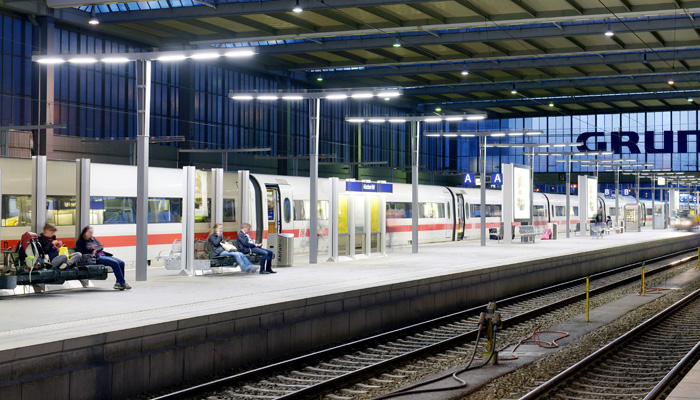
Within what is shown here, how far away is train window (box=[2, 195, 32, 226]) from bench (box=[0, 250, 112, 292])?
4236 mm

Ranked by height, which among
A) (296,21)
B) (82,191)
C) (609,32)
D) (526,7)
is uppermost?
(296,21)

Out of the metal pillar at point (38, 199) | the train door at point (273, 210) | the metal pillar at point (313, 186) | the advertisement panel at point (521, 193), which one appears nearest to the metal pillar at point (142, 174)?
the metal pillar at point (38, 199)

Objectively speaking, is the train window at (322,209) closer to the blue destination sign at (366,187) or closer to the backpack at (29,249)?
the blue destination sign at (366,187)

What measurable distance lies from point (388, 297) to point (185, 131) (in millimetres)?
30059

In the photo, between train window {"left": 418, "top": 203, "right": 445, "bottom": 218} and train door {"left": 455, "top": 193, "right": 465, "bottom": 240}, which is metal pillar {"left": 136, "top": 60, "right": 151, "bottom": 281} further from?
train door {"left": 455, "top": 193, "right": 465, "bottom": 240}

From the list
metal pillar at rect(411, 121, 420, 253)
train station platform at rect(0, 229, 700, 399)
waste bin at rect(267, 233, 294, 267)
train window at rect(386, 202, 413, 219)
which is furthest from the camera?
train window at rect(386, 202, 413, 219)

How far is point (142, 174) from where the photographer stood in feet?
56.2

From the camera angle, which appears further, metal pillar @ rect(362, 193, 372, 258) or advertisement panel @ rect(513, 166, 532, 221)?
advertisement panel @ rect(513, 166, 532, 221)

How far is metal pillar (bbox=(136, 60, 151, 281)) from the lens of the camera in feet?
56.2

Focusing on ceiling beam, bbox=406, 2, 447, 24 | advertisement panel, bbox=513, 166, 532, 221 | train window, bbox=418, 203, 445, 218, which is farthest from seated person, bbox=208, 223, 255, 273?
train window, bbox=418, 203, 445, 218

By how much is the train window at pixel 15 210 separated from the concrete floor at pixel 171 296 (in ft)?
9.35

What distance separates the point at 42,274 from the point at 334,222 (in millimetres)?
10731

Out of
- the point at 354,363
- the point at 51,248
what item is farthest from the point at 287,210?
the point at 354,363

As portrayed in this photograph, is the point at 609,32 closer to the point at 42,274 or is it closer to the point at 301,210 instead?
the point at 301,210
